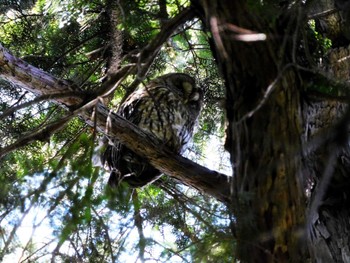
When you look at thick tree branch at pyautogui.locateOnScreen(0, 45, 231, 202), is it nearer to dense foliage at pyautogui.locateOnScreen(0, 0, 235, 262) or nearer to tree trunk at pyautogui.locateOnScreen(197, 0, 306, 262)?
dense foliage at pyautogui.locateOnScreen(0, 0, 235, 262)

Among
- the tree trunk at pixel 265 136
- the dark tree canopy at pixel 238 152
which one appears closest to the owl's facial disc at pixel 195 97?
the dark tree canopy at pixel 238 152

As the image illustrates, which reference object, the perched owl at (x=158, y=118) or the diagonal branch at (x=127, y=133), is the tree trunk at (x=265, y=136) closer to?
the diagonal branch at (x=127, y=133)

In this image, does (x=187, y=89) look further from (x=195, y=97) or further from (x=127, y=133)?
(x=127, y=133)

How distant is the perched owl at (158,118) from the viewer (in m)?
3.55

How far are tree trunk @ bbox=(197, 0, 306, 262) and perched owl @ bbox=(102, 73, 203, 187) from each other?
4.77 ft

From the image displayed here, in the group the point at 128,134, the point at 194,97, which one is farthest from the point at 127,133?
the point at 194,97

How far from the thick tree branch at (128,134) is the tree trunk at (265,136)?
1058mm

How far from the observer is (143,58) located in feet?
7.14

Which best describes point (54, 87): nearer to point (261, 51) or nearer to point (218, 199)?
point (218, 199)

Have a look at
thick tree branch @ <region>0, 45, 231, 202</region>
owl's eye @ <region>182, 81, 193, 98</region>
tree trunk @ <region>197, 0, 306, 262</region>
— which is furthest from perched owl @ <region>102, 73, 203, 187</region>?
tree trunk @ <region>197, 0, 306, 262</region>

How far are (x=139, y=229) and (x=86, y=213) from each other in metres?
0.75

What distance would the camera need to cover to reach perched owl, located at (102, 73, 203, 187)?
140 inches

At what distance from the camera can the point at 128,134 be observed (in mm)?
3043

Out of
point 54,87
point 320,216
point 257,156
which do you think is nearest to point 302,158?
point 257,156
